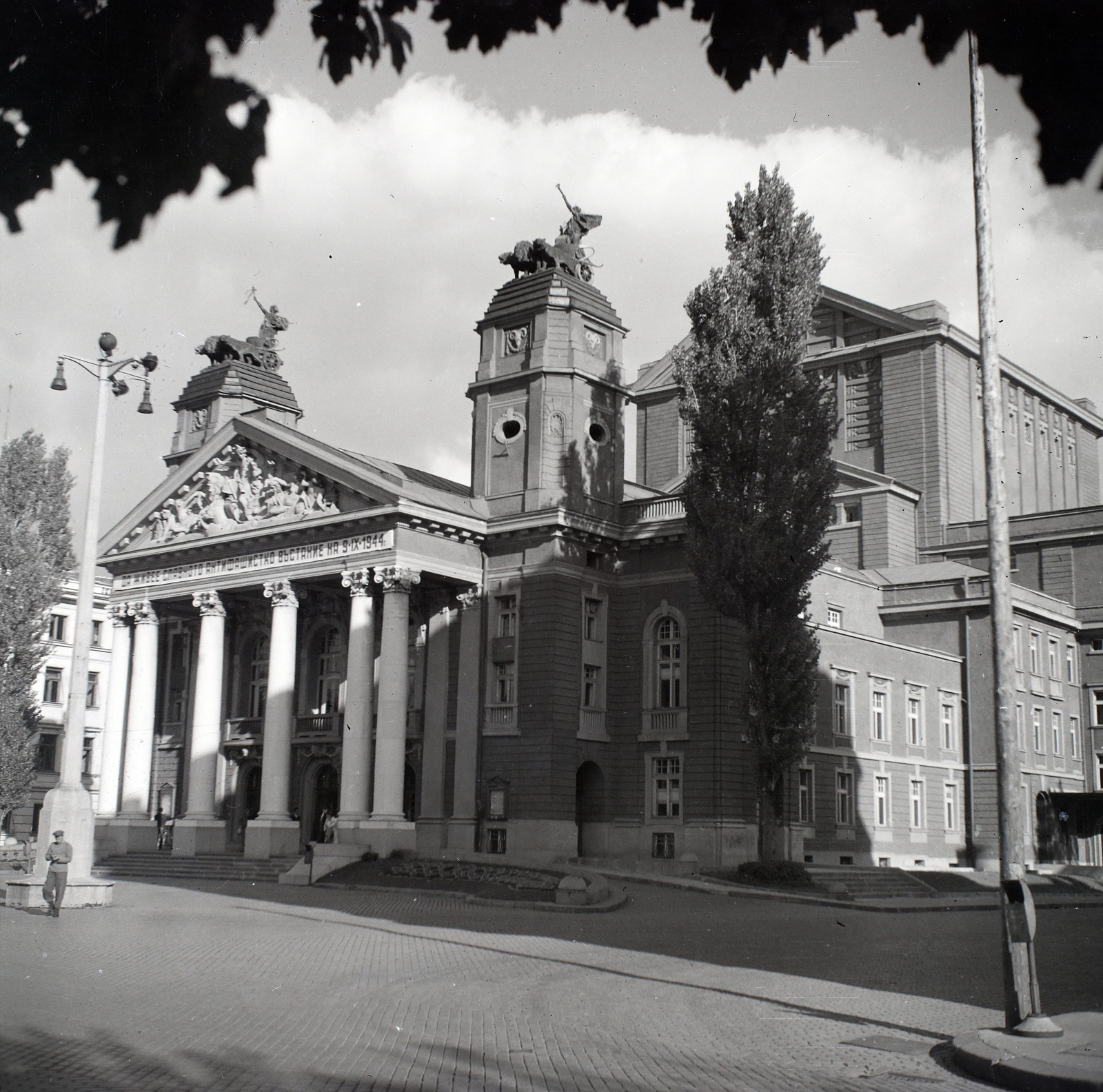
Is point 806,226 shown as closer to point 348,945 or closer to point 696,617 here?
point 696,617

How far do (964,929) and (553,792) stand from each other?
15.6 m

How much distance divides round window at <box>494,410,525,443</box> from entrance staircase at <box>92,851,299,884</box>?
1442 centimetres

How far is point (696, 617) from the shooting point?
131 feet

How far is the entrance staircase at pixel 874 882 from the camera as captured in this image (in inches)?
1351

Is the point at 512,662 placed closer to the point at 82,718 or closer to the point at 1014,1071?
the point at 82,718

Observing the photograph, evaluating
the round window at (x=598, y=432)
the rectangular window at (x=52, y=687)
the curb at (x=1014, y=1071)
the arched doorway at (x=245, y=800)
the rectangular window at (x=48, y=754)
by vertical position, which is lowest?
the curb at (x=1014, y=1071)

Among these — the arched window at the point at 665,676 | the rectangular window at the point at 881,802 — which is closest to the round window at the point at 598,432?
the arched window at the point at 665,676

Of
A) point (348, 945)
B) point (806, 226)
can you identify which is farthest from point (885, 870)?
point (348, 945)

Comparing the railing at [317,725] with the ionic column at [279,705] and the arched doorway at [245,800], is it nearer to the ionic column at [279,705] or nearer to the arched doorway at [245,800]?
the ionic column at [279,705]

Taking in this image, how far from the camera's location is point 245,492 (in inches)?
1746

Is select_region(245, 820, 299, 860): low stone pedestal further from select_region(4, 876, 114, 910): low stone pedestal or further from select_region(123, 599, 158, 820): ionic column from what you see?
select_region(4, 876, 114, 910): low stone pedestal

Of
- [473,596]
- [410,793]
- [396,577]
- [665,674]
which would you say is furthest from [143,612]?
[665,674]

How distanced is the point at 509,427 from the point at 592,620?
670 centimetres

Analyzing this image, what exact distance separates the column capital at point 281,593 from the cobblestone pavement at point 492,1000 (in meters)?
16.8
